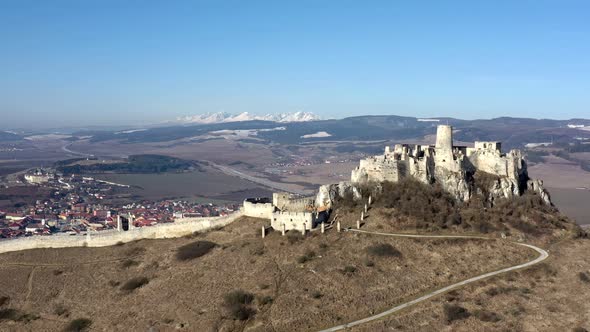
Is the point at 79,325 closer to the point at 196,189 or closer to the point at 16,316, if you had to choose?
the point at 16,316

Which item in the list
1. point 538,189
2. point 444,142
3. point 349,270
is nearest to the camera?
point 349,270

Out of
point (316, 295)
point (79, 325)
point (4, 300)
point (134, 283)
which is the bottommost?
point (4, 300)

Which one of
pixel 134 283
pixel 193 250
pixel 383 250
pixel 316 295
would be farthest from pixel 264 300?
pixel 193 250

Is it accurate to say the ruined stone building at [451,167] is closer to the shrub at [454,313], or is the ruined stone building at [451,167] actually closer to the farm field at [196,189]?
the shrub at [454,313]

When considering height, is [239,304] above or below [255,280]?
below

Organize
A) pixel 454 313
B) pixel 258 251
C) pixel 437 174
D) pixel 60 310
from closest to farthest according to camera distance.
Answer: pixel 454 313, pixel 60 310, pixel 258 251, pixel 437 174

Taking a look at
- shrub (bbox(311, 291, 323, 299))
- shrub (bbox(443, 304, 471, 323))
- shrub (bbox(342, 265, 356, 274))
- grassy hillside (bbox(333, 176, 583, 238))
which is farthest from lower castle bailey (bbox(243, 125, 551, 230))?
shrub (bbox(443, 304, 471, 323))
